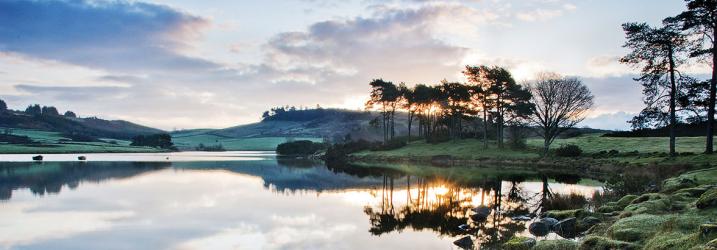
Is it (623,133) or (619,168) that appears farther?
(623,133)

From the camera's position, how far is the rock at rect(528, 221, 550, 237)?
21219 millimetres

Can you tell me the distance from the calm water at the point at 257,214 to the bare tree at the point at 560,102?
98.0ft

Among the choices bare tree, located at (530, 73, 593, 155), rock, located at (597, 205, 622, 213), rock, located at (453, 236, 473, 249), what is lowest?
rock, located at (453, 236, 473, 249)

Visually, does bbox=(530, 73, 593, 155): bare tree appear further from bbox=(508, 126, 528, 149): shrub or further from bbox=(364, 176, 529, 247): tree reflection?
bbox=(364, 176, 529, 247): tree reflection

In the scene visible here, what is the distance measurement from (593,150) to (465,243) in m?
60.4

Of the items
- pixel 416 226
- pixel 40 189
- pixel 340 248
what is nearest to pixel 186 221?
pixel 340 248

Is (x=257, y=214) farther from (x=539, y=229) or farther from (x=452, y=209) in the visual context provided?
(x=539, y=229)

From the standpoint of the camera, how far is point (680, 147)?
61500 mm

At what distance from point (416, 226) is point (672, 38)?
119 feet

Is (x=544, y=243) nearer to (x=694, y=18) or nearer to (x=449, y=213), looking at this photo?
(x=449, y=213)

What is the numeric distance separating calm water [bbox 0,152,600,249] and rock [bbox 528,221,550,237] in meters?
0.51

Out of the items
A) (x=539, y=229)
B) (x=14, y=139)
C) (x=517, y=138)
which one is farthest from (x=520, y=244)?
(x=14, y=139)

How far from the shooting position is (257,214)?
2919 cm

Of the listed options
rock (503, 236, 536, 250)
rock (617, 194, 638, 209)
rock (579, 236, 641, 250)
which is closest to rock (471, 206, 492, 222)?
rock (617, 194, 638, 209)
